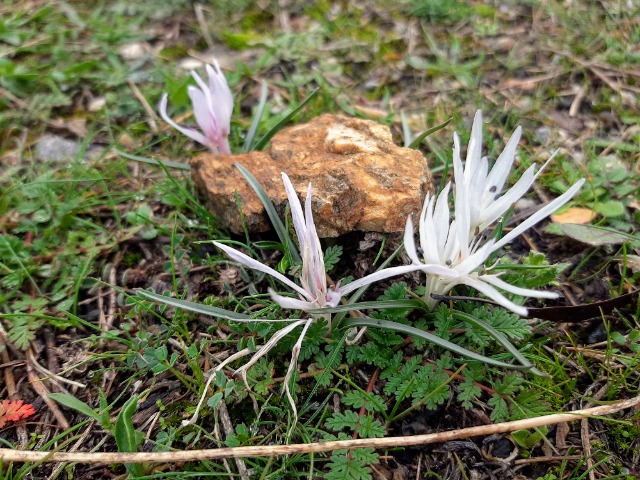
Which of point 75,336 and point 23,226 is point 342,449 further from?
point 23,226

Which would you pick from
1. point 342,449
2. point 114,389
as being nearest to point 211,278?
point 114,389

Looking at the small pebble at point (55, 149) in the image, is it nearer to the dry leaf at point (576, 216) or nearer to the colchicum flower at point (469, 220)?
the colchicum flower at point (469, 220)

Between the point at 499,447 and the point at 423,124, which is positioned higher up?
the point at 423,124

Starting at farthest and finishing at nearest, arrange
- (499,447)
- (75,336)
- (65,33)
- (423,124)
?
(65,33), (423,124), (75,336), (499,447)

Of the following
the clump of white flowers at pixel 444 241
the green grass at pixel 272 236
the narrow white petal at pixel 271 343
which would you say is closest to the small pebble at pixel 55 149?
the green grass at pixel 272 236

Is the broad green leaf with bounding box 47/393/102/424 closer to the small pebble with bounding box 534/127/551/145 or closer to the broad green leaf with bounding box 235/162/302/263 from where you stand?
the broad green leaf with bounding box 235/162/302/263

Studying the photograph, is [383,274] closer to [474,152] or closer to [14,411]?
[474,152]

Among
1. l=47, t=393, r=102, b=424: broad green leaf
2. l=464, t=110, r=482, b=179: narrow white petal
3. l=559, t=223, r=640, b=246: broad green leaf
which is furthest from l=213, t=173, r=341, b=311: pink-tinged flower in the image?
l=559, t=223, r=640, b=246: broad green leaf

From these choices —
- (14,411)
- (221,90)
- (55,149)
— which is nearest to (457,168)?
(221,90)
